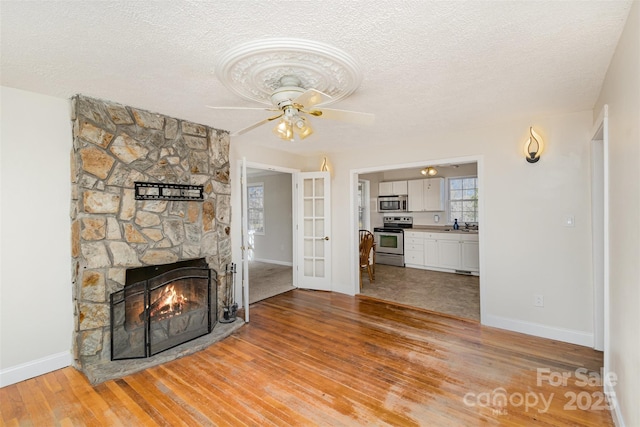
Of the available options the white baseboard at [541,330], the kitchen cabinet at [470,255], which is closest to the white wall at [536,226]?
the white baseboard at [541,330]

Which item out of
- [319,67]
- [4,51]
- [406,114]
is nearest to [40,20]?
[4,51]

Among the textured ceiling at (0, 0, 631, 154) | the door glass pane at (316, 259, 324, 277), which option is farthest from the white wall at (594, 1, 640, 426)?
the door glass pane at (316, 259, 324, 277)

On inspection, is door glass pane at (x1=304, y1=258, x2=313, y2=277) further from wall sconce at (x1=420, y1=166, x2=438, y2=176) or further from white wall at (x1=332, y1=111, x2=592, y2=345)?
wall sconce at (x1=420, y1=166, x2=438, y2=176)

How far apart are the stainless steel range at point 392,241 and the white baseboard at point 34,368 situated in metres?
5.98

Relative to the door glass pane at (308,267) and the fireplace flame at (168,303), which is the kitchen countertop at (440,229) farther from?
the fireplace flame at (168,303)

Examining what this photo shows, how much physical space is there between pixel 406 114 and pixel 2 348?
423 centimetres

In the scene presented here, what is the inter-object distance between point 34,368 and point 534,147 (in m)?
5.35

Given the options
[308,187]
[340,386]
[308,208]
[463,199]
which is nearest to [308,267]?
[308,208]

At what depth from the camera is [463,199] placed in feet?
22.3

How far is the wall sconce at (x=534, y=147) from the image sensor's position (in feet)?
10.5

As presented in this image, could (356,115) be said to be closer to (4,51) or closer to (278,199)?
(4,51)

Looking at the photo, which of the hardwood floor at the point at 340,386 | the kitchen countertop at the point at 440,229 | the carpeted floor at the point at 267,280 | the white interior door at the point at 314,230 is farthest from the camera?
the kitchen countertop at the point at 440,229

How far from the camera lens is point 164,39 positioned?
1.74m

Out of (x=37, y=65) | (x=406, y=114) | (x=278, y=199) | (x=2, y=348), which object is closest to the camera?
(x=37, y=65)
